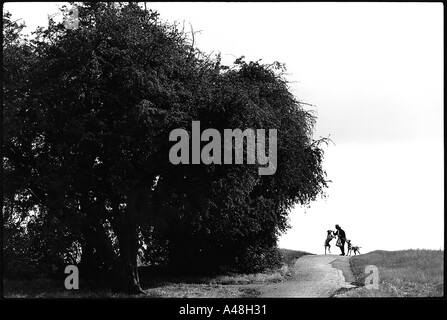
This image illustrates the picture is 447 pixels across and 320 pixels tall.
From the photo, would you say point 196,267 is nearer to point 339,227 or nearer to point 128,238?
point 128,238

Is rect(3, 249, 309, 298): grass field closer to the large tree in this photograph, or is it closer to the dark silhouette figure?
the large tree

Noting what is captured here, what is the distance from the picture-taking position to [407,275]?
912 inches

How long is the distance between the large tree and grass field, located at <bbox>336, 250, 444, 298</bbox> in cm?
595

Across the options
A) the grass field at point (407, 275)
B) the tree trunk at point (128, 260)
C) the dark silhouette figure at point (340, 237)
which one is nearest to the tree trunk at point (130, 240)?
the tree trunk at point (128, 260)

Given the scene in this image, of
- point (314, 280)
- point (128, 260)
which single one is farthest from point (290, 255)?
point (128, 260)

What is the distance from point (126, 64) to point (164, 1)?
12.9 ft

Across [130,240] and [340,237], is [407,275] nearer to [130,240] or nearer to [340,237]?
[340,237]

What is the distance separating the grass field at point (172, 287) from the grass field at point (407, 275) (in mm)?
4145

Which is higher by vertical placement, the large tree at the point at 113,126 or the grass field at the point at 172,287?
the large tree at the point at 113,126

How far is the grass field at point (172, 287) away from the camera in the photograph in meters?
20.7

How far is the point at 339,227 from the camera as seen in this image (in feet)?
74.1

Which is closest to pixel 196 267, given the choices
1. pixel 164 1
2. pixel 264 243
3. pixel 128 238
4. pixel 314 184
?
pixel 264 243

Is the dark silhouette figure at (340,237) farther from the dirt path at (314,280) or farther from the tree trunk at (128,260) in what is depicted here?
the tree trunk at (128,260)

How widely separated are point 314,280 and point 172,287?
6394 mm
